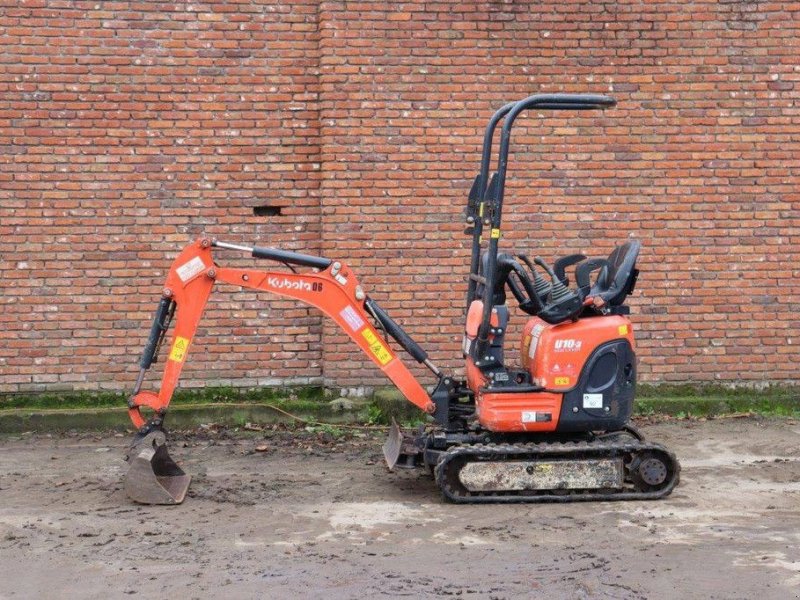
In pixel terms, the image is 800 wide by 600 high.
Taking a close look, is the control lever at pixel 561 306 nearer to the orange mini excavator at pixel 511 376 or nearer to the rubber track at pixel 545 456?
the orange mini excavator at pixel 511 376

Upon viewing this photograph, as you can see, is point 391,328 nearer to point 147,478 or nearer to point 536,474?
point 536,474

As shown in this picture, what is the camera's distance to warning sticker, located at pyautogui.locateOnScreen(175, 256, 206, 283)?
22.4ft

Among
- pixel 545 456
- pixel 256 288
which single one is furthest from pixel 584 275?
pixel 256 288

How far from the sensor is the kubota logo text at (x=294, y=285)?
6.94m

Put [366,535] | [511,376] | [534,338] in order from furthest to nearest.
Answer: [534,338] < [511,376] < [366,535]

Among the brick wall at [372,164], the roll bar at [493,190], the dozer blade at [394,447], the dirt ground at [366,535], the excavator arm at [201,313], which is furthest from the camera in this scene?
the brick wall at [372,164]

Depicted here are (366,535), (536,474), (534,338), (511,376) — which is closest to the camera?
(366,535)

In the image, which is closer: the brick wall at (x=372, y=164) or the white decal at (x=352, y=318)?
the white decal at (x=352, y=318)

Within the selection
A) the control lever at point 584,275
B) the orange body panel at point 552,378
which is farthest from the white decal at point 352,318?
the control lever at point 584,275

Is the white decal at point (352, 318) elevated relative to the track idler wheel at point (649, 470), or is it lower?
elevated

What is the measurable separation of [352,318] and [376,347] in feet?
0.85

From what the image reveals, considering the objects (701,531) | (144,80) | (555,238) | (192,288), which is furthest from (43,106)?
(701,531)

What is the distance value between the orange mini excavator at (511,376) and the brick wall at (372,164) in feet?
8.05

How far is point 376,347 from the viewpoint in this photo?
22.9 feet
